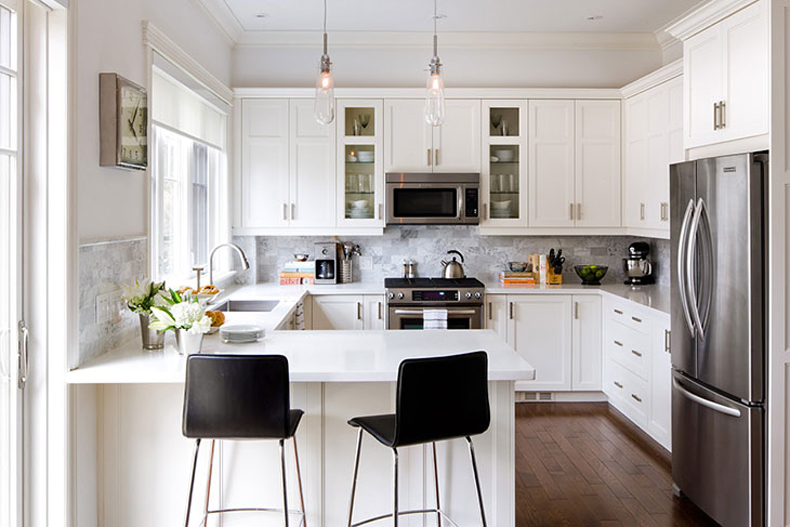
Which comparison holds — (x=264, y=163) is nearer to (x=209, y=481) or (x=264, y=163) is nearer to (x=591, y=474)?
(x=209, y=481)

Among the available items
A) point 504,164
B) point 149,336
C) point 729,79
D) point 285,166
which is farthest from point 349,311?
point 729,79

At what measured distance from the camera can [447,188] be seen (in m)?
4.87

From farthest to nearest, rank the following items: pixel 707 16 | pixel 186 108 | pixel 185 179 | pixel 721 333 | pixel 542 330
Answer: pixel 542 330
pixel 185 179
pixel 186 108
pixel 707 16
pixel 721 333

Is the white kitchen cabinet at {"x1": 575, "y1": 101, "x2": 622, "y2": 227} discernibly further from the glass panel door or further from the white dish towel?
the glass panel door

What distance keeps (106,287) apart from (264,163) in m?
2.53

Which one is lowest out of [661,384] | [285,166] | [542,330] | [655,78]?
[661,384]

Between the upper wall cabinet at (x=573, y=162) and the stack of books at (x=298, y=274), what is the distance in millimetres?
1857

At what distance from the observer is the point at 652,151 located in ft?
→ 14.6

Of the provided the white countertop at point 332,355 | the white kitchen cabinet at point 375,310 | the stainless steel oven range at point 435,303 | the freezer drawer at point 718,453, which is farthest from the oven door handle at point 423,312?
the freezer drawer at point 718,453

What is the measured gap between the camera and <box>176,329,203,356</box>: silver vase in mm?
2482

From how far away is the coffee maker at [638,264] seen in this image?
16.2 feet

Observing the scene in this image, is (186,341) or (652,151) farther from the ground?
(652,151)

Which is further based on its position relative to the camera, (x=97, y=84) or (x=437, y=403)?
(x=97, y=84)

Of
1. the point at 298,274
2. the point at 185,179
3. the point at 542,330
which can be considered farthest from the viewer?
the point at 298,274
